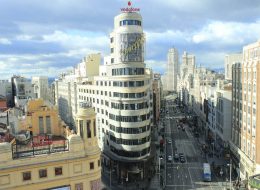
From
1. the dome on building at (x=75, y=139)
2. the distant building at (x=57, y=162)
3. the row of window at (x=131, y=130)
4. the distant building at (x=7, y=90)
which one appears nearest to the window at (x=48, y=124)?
the distant building at (x=57, y=162)

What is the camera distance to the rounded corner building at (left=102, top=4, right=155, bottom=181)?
7819 cm

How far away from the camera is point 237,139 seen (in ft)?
288

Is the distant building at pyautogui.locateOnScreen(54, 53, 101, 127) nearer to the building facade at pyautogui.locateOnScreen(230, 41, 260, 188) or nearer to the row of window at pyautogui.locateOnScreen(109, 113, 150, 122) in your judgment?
the row of window at pyautogui.locateOnScreen(109, 113, 150, 122)

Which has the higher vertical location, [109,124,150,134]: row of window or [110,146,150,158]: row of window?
[109,124,150,134]: row of window

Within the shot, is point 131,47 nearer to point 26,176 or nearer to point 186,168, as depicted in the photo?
point 186,168

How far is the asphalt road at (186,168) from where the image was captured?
254 ft

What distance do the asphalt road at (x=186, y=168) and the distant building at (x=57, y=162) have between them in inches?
1592

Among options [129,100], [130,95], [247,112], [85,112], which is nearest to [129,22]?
[130,95]

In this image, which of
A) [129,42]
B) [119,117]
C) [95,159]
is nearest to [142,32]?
[129,42]

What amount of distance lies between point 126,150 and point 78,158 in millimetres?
39932

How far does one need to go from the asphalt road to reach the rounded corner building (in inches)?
330

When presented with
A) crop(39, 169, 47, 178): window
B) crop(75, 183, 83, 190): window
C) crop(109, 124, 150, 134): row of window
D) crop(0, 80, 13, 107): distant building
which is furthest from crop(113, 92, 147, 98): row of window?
crop(0, 80, 13, 107): distant building

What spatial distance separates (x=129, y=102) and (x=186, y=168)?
99.7 feet

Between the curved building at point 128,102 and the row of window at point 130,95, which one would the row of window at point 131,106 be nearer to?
the curved building at point 128,102
